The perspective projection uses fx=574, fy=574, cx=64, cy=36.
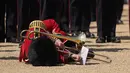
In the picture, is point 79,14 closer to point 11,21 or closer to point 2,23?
point 11,21

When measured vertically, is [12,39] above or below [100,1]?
below

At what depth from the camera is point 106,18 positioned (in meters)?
9.73

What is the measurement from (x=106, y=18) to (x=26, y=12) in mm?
1365

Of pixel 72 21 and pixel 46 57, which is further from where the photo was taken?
pixel 72 21

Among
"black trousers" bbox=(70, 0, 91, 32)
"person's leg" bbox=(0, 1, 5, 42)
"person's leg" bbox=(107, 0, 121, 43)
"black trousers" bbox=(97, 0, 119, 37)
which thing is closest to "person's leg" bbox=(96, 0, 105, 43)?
"black trousers" bbox=(97, 0, 119, 37)

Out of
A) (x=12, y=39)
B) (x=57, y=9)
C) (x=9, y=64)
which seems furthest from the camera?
(x=12, y=39)

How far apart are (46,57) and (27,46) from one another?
14.5 inches

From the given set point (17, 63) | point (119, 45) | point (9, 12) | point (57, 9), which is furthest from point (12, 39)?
point (17, 63)

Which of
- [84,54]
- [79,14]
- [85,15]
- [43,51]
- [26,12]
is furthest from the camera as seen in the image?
[85,15]

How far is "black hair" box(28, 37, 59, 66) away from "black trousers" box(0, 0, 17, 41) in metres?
3.01

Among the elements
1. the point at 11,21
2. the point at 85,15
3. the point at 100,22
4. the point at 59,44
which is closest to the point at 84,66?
the point at 59,44

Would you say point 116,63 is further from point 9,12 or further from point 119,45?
point 9,12

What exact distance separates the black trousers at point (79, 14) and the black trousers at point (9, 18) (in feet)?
3.58

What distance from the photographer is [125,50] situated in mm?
8281
